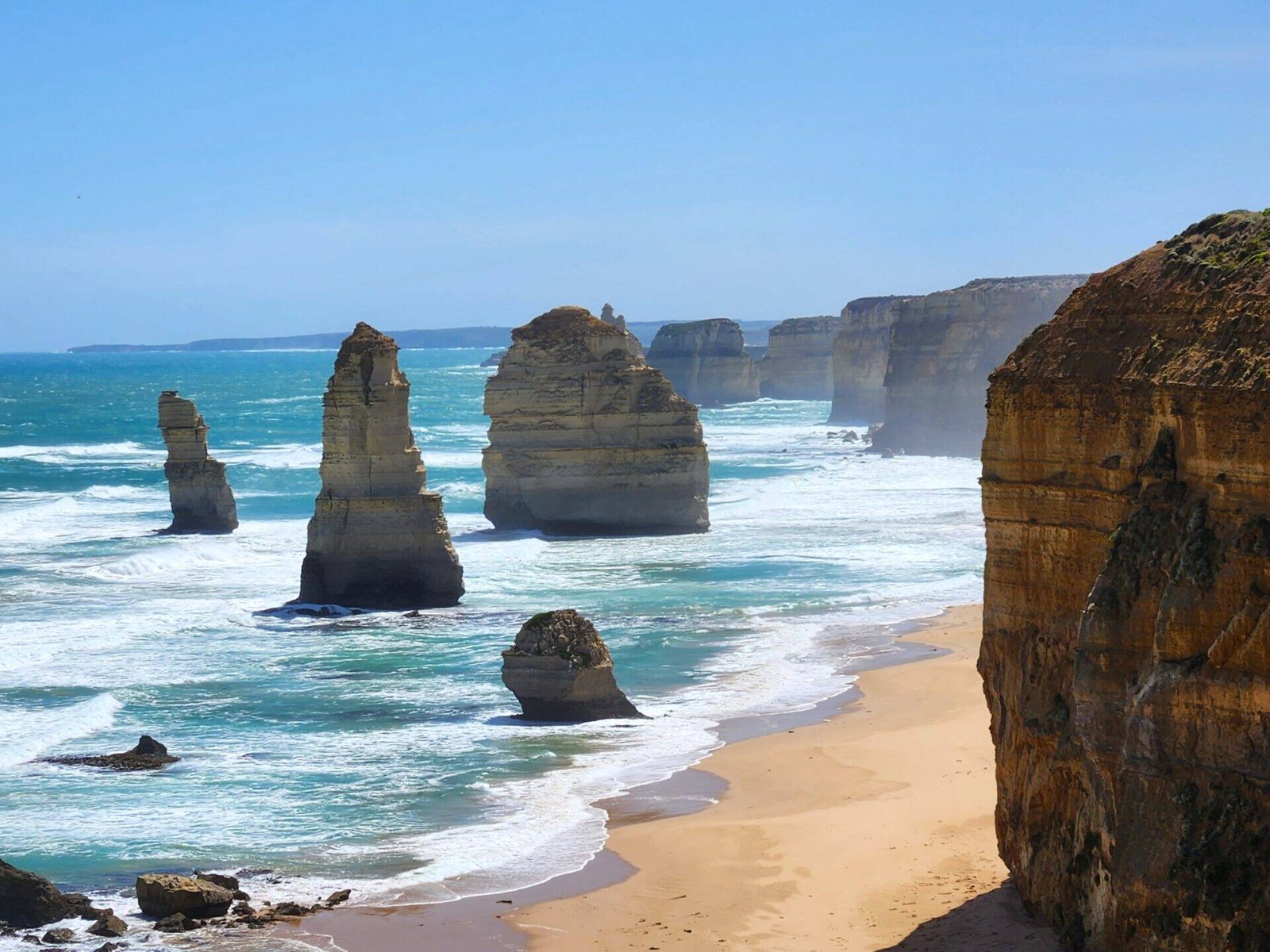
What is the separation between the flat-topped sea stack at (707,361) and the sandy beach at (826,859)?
371ft

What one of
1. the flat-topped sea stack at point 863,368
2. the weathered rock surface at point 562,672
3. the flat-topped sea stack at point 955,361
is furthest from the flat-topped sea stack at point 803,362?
the weathered rock surface at point 562,672

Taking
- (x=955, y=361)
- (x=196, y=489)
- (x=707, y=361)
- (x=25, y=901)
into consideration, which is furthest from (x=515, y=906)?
(x=707, y=361)

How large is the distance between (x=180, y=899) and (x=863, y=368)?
334 ft

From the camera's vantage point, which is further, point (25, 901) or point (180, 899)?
point (180, 899)

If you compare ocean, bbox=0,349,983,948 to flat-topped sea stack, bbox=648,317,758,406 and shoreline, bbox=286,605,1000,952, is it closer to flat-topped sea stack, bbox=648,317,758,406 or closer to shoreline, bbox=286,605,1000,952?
shoreline, bbox=286,605,1000,952

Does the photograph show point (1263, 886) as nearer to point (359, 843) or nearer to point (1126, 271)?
point (1126, 271)

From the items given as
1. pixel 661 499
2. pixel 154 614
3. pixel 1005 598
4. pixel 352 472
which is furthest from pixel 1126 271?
pixel 661 499

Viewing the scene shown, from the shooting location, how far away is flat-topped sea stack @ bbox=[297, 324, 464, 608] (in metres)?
35.4

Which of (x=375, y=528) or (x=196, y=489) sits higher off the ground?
(x=375, y=528)

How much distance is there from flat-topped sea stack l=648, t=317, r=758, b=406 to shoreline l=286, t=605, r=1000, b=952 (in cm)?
11482

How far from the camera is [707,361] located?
13700 cm

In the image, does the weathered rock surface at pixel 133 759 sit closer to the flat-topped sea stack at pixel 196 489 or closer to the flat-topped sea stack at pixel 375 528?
the flat-topped sea stack at pixel 375 528

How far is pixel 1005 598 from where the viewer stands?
13625 millimetres

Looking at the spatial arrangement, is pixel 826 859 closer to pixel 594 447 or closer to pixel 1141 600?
pixel 1141 600
